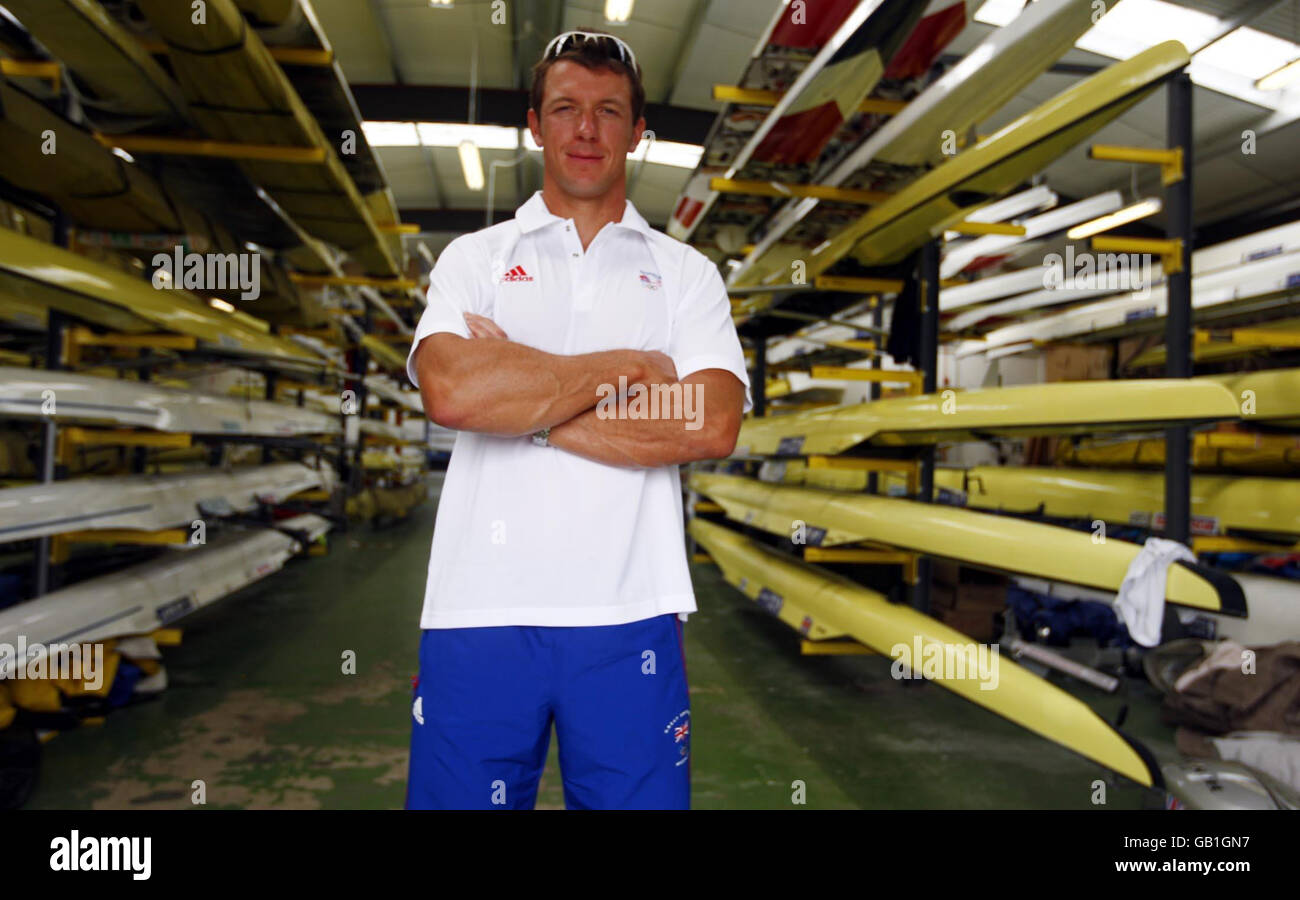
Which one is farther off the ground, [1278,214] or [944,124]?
[1278,214]

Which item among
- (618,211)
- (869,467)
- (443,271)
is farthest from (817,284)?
(443,271)

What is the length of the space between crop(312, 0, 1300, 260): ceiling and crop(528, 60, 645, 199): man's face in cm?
500

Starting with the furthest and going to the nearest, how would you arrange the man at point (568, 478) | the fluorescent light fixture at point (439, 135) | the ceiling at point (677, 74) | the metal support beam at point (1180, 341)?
the fluorescent light fixture at point (439, 135) < the ceiling at point (677, 74) < the metal support beam at point (1180, 341) < the man at point (568, 478)

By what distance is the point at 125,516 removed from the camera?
123 inches

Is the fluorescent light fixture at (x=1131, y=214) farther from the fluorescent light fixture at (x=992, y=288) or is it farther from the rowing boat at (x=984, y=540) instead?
the rowing boat at (x=984, y=540)

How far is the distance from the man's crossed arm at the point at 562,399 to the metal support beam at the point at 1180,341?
2729 millimetres

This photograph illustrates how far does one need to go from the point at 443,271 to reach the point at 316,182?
3427 millimetres

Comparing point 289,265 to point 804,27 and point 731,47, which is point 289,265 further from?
point 804,27

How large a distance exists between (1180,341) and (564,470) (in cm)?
303

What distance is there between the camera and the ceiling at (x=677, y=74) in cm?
637

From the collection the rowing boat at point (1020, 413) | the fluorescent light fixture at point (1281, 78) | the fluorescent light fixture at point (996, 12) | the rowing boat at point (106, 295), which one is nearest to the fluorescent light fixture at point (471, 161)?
the rowing boat at point (106, 295)
